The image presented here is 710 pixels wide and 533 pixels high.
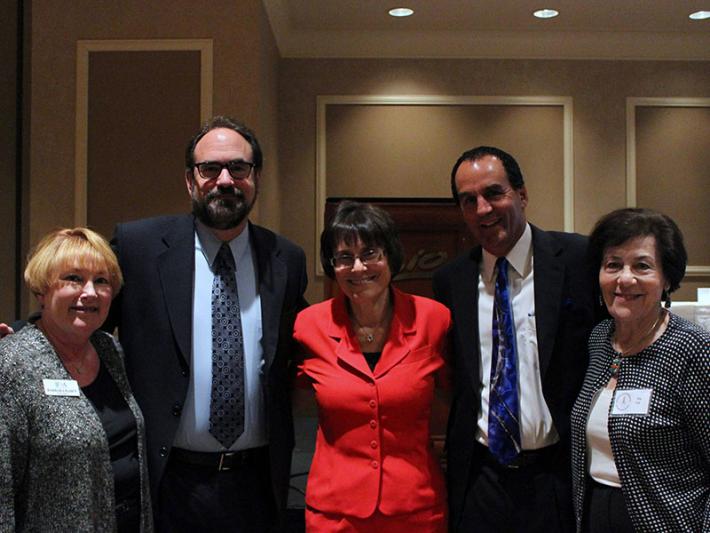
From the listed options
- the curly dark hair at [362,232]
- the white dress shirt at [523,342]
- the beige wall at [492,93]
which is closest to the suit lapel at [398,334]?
the curly dark hair at [362,232]

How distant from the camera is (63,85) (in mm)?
4727

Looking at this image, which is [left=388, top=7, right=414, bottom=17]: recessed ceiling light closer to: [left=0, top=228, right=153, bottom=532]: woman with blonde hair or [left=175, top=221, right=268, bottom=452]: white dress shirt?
[left=175, top=221, right=268, bottom=452]: white dress shirt

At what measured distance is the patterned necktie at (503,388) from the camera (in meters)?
1.97

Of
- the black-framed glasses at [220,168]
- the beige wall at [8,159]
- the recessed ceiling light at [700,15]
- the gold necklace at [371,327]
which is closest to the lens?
the gold necklace at [371,327]

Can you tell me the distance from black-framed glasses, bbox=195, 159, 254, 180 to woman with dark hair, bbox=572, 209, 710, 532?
110cm

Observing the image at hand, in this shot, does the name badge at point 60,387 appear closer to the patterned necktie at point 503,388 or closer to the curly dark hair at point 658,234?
the patterned necktie at point 503,388

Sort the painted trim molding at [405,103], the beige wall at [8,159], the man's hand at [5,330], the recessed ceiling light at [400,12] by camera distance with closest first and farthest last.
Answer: the man's hand at [5,330] < the beige wall at [8,159] < the recessed ceiling light at [400,12] < the painted trim molding at [405,103]

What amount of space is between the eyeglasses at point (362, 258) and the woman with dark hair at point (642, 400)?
0.62 m

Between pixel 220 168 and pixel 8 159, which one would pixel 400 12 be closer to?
pixel 8 159

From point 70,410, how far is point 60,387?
65 mm

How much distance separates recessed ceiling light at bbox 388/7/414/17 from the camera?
582cm

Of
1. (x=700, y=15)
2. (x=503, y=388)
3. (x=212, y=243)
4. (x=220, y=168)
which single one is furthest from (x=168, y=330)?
(x=700, y=15)

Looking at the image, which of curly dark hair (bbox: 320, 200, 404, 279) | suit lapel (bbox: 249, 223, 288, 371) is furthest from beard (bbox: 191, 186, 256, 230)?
curly dark hair (bbox: 320, 200, 404, 279)

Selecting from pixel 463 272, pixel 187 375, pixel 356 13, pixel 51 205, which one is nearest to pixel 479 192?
pixel 463 272
